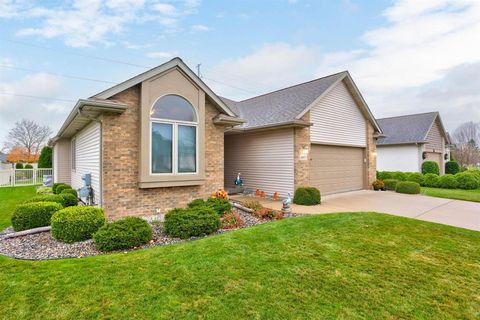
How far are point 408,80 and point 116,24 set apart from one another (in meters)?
18.4

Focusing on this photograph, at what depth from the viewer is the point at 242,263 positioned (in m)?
3.95

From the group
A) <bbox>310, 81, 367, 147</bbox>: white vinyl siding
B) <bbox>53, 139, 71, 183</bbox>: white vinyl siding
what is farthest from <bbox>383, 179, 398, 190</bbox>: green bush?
<bbox>53, 139, 71, 183</bbox>: white vinyl siding

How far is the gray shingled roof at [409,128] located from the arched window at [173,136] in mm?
19696

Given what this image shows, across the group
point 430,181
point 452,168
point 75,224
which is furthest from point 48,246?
point 452,168

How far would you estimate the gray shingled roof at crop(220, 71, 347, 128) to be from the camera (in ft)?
36.8

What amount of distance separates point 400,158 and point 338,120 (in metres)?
12.3

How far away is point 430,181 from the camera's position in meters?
17.1

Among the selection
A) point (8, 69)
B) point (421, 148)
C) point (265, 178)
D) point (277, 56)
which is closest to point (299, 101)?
point (265, 178)

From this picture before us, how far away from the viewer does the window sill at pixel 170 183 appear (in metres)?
7.04

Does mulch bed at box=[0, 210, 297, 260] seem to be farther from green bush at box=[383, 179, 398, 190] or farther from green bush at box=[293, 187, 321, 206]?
green bush at box=[383, 179, 398, 190]

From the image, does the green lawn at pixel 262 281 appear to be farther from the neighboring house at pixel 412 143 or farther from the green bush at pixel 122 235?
the neighboring house at pixel 412 143

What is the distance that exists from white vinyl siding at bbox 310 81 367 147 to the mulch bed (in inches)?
299

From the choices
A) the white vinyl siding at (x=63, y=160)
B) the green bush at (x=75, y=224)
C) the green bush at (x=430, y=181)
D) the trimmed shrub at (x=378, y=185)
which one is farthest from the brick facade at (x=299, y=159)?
the white vinyl siding at (x=63, y=160)

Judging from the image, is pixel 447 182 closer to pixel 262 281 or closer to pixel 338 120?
pixel 338 120
